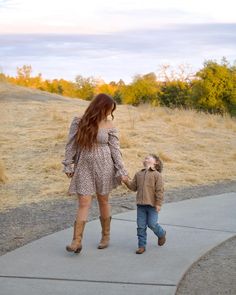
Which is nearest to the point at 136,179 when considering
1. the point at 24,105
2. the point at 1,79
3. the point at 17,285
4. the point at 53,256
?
the point at 53,256

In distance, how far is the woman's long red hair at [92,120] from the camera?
6.43 m

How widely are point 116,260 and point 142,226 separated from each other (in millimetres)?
561

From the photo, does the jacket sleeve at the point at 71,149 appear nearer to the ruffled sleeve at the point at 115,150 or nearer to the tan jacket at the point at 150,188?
the ruffled sleeve at the point at 115,150

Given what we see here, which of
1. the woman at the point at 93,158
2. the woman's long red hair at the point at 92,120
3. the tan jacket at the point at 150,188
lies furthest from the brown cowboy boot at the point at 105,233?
the woman's long red hair at the point at 92,120

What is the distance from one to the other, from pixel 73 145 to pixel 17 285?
1.68 meters

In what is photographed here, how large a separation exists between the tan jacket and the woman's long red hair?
61cm

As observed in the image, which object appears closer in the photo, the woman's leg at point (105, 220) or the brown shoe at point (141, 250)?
the brown shoe at point (141, 250)

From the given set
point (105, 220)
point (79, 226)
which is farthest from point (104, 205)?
point (79, 226)

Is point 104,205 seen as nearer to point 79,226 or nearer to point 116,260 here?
point 79,226

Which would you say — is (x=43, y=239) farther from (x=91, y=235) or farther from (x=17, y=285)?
(x=17, y=285)

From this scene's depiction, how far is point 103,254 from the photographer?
6.50 meters

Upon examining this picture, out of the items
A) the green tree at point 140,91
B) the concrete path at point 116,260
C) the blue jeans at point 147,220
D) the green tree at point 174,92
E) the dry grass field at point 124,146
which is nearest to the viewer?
the concrete path at point 116,260

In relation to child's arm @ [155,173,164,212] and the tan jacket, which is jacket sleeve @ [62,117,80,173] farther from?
child's arm @ [155,173,164,212]

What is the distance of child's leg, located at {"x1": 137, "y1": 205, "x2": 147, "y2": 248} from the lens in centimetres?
659
